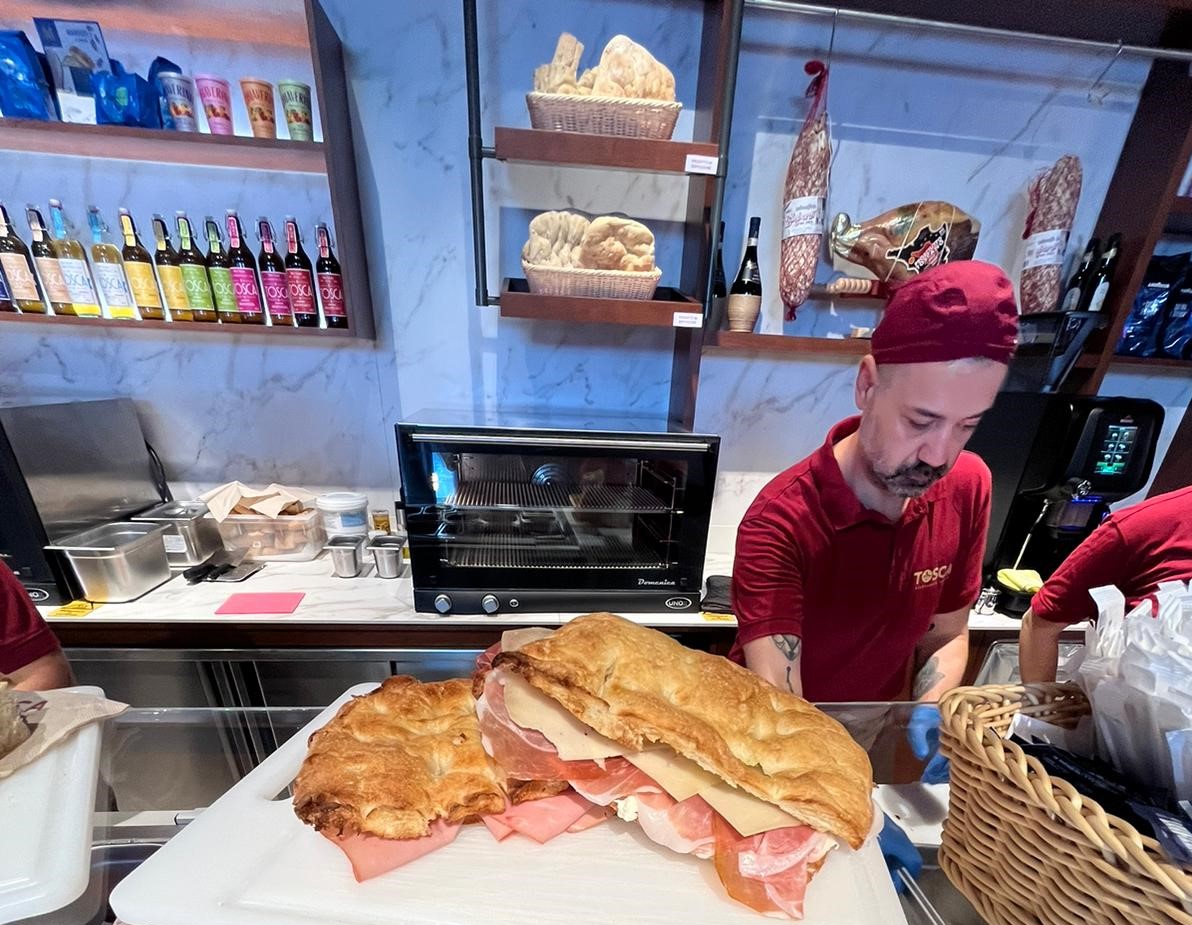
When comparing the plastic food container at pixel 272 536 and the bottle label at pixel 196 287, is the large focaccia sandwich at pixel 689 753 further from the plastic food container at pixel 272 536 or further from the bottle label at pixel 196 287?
the bottle label at pixel 196 287

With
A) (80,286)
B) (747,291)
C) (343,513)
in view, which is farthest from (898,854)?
(80,286)

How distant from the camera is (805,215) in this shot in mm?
1484

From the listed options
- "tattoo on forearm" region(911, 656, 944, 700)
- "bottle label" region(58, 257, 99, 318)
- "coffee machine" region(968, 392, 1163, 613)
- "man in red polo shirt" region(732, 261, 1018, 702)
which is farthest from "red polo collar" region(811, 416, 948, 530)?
"bottle label" region(58, 257, 99, 318)

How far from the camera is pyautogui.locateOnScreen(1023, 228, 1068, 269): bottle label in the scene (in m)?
1.53

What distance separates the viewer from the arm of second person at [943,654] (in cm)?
121

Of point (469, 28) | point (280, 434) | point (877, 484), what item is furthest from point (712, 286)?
point (280, 434)

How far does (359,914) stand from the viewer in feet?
1.46

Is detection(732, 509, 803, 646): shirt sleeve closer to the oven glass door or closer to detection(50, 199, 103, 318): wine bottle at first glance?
the oven glass door

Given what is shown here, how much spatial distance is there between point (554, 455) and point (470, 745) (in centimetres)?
93

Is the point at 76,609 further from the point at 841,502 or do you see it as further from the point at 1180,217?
the point at 1180,217

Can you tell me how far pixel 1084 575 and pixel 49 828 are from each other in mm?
1609

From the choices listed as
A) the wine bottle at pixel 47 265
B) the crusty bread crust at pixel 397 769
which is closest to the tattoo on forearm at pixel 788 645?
the crusty bread crust at pixel 397 769

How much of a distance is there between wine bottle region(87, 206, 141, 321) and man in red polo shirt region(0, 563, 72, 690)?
3.15ft

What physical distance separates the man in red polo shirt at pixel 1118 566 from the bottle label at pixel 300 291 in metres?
2.14
